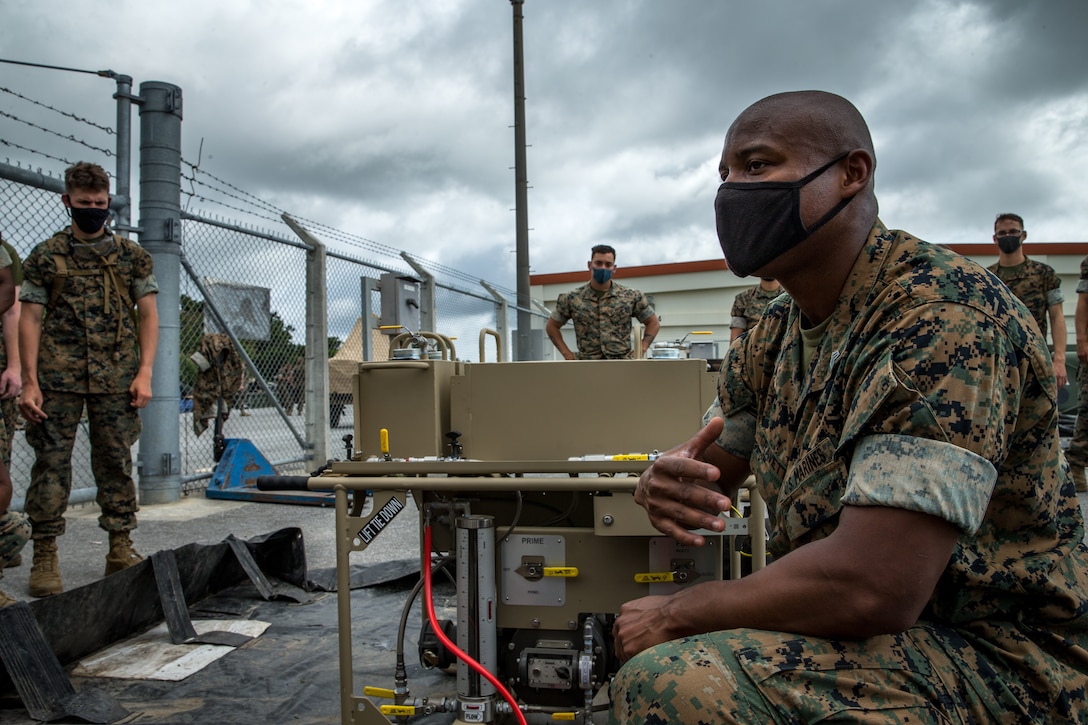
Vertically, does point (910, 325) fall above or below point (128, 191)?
below

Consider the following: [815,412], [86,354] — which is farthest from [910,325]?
[86,354]

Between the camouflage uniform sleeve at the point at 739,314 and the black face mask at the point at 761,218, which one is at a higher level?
the camouflage uniform sleeve at the point at 739,314

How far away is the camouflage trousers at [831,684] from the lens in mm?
1107

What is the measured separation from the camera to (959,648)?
3.90 ft

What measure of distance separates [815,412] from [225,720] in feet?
7.12

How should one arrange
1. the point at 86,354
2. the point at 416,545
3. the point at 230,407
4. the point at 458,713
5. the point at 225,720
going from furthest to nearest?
the point at 230,407, the point at 416,545, the point at 86,354, the point at 225,720, the point at 458,713

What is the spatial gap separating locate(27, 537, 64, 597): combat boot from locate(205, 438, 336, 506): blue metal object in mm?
2167

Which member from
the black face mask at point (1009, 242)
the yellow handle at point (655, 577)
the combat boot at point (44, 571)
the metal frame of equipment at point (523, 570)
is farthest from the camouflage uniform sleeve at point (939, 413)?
the black face mask at point (1009, 242)

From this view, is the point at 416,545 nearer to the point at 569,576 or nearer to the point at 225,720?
the point at 225,720

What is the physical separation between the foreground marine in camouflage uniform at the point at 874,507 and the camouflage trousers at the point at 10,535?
2.39 meters

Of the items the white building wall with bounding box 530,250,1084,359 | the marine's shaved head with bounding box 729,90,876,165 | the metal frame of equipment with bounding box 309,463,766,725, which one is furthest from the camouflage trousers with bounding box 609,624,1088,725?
the white building wall with bounding box 530,250,1084,359

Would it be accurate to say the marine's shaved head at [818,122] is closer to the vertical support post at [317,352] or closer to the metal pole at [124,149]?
the metal pole at [124,149]

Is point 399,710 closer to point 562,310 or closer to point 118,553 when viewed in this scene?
point 118,553

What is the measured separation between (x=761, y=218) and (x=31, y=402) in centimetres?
350
